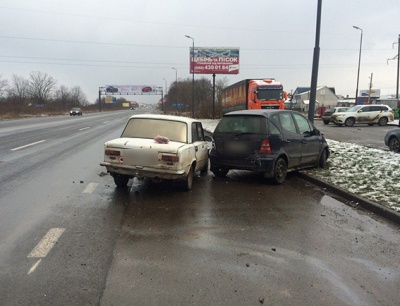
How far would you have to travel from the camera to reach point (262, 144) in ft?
25.6

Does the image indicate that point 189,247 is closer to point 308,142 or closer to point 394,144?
point 308,142

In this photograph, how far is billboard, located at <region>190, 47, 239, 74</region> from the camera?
43.6m

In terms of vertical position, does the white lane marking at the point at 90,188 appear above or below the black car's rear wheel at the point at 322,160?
below

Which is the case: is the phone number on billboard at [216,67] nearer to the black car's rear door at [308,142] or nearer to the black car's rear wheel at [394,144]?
the black car's rear wheel at [394,144]

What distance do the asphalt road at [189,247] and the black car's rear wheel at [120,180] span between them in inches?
6.2

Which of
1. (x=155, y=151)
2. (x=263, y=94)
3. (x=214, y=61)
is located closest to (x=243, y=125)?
(x=155, y=151)

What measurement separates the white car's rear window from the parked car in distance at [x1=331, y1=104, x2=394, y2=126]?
25.8 metres

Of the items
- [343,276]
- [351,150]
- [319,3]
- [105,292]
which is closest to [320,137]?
[351,150]

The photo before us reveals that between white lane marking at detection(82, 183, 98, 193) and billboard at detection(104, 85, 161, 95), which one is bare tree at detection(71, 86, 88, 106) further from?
white lane marking at detection(82, 183, 98, 193)

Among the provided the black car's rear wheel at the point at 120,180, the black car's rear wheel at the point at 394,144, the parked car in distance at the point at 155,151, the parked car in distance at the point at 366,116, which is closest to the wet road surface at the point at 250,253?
the parked car in distance at the point at 155,151

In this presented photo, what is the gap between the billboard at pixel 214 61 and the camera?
4359 centimetres

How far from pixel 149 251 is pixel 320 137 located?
6.96m

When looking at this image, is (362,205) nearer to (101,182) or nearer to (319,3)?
(101,182)

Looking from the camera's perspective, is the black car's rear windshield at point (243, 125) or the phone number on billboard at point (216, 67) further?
the phone number on billboard at point (216, 67)
